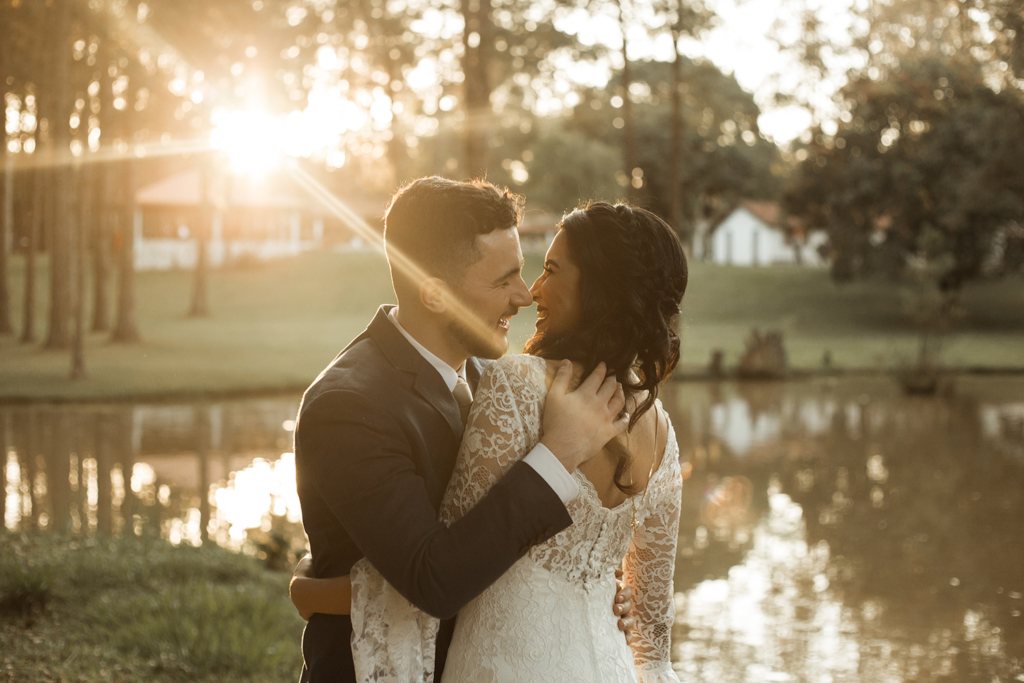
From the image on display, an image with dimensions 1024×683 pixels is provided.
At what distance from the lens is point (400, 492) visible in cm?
195

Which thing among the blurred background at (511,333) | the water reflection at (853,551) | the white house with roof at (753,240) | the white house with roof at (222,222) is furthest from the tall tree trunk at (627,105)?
the white house with roof at (753,240)

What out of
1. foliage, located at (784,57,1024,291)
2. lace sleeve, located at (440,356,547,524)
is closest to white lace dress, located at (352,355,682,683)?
lace sleeve, located at (440,356,547,524)

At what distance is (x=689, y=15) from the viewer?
2706 cm

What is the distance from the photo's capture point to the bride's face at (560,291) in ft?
7.48

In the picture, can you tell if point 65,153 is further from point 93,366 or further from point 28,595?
point 28,595

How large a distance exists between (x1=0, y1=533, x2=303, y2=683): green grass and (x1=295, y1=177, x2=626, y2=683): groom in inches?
130

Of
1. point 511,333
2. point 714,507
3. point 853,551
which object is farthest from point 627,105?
point 853,551

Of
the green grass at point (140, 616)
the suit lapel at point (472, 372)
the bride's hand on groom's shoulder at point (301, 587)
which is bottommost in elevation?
the green grass at point (140, 616)

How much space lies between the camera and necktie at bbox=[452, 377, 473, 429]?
238 cm

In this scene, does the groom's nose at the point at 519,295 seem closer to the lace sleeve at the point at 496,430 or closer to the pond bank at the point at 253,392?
→ the lace sleeve at the point at 496,430

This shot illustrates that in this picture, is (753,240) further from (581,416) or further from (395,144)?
(581,416)

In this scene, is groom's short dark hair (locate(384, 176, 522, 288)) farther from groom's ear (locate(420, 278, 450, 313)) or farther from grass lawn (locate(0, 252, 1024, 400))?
grass lawn (locate(0, 252, 1024, 400))

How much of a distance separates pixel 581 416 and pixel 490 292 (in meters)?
0.37

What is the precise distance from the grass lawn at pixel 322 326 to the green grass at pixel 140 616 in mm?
11777
